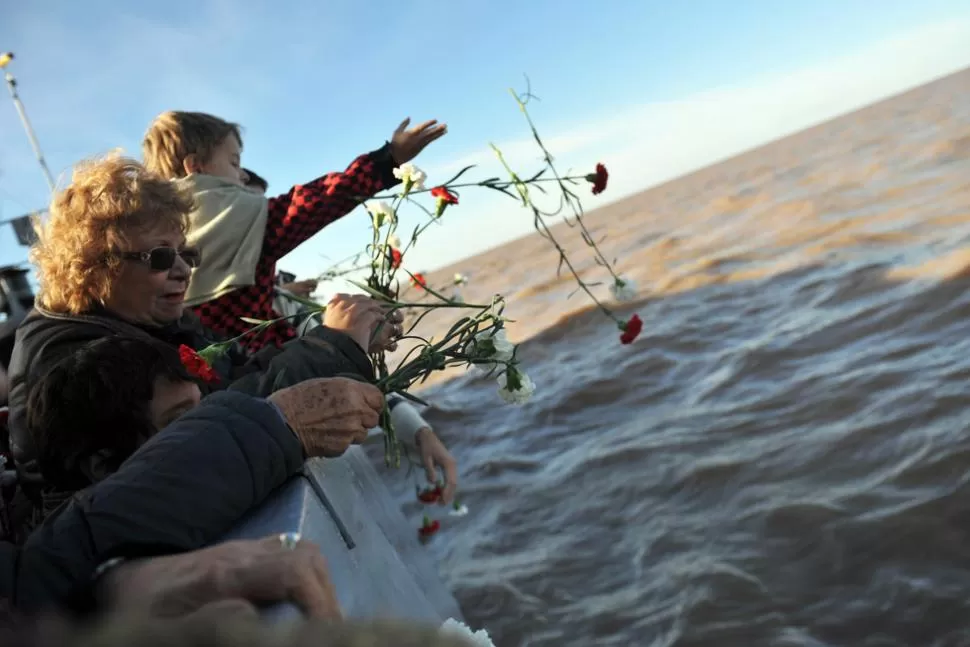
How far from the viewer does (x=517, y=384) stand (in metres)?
2.39

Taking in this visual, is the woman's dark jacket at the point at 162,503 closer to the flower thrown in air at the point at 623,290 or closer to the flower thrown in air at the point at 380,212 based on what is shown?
the flower thrown in air at the point at 380,212

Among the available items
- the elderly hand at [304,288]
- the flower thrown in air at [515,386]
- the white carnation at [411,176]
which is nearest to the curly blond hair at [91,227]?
the white carnation at [411,176]

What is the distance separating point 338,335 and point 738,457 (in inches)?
106

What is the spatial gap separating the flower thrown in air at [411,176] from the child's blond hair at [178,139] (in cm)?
109

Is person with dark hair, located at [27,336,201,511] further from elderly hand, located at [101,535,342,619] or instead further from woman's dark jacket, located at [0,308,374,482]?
elderly hand, located at [101,535,342,619]

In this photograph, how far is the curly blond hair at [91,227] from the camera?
2186 mm

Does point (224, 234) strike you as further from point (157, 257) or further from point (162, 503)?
point (162, 503)

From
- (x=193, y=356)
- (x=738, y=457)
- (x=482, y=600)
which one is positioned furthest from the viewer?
(x=738, y=457)

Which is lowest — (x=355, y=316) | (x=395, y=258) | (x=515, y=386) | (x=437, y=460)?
(x=437, y=460)

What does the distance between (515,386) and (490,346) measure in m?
0.18

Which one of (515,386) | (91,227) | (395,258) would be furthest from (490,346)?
(91,227)

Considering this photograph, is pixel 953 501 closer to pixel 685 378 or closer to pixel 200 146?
pixel 685 378

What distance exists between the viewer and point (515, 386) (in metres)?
2.40

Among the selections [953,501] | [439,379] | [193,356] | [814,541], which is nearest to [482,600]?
[814,541]
